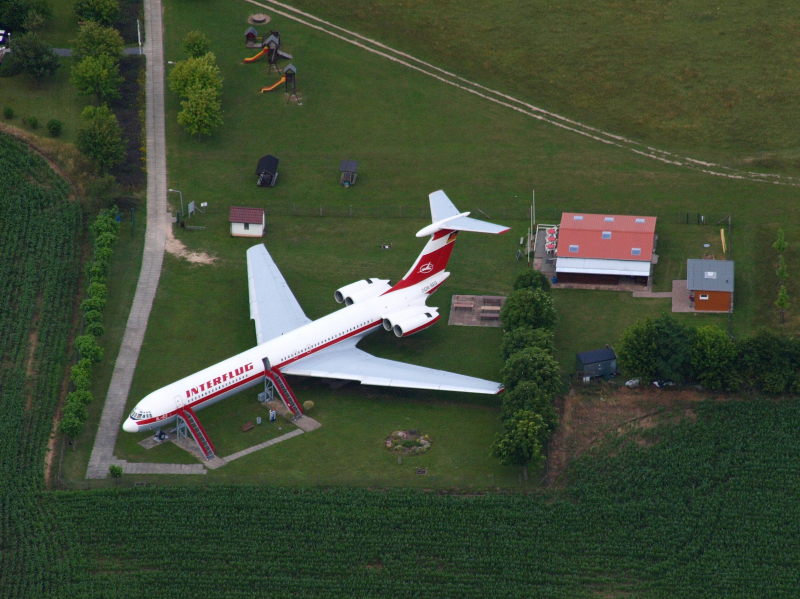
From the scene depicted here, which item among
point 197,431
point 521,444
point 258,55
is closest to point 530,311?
point 521,444

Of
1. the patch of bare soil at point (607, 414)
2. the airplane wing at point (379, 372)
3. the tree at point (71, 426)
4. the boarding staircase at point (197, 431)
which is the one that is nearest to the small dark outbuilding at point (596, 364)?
the patch of bare soil at point (607, 414)

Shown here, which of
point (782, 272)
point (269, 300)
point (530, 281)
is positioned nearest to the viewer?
point (530, 281)

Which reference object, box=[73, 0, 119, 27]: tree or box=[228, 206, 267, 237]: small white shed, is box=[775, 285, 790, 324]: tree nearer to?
box=[228, 206, 267, 237]: small white shed

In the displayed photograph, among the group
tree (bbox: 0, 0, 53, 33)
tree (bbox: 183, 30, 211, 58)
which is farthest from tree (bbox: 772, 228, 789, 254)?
tree (bbox: 0, 0, 53, 33)

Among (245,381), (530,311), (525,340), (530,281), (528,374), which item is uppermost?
(530,281)

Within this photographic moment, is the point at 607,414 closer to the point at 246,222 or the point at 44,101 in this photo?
the point at 246,222

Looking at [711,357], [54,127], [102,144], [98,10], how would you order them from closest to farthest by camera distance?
A: [711,357], [102,144], [54,127], [98,10]

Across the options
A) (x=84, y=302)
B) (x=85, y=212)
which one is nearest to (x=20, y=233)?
(x=85, y=212)
